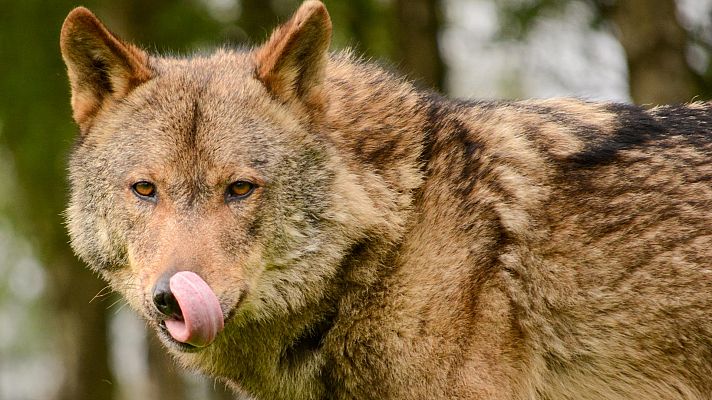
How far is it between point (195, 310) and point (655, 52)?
697cm

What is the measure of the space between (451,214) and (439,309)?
53cm

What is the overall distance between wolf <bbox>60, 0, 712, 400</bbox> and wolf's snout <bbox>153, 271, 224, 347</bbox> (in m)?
0.02

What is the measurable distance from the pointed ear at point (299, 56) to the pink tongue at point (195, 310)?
51.4 inches

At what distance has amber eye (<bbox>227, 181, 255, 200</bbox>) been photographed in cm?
503

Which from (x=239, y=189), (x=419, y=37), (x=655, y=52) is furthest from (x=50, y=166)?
(x=239, y=189)

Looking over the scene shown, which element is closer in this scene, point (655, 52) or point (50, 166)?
point (655, 52)

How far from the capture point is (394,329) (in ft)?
16.6

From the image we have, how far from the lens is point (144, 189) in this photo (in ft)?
16.8

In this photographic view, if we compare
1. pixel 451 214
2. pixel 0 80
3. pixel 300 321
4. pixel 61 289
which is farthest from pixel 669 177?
pixel 61 289

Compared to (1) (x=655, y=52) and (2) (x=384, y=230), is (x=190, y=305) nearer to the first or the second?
(2) (x=384, y=230)

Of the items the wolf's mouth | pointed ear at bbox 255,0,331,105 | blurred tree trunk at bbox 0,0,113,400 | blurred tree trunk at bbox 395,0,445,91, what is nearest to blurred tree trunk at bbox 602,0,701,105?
blurred tree trunk at bbox 395,0,445,91

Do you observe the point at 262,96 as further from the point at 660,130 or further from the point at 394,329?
the point at 660,130

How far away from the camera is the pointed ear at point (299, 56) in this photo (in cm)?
528

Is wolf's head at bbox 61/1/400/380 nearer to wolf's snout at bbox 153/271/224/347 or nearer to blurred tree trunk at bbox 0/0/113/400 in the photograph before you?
wolf's snout at bbox 153/271/224/347
